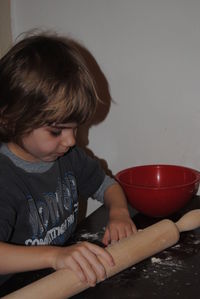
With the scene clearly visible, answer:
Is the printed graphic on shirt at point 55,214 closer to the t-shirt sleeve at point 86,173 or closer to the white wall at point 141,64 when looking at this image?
the t-shirt sleeve at point 86,173

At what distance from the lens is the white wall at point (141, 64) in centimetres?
110

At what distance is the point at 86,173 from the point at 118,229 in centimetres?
23

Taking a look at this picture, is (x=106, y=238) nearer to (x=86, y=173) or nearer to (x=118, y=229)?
(x=118, y=229)

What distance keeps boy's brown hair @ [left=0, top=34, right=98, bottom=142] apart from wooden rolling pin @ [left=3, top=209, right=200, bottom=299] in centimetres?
25

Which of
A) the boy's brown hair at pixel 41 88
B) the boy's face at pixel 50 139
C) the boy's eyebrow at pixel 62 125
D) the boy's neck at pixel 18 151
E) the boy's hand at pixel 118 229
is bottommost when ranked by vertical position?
the boy's hand at pixel 118 229

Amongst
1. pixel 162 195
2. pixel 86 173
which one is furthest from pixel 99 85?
pixel 162 195

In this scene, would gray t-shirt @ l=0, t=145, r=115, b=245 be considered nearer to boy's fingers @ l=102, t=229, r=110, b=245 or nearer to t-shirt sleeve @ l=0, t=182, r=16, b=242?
t-shirt sleeve @ l=0, t=182, r=16, b=242

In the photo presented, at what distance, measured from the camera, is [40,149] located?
80 cm

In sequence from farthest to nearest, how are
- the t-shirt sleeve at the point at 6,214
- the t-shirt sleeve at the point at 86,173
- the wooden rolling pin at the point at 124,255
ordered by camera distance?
1. the t-shirt sleeve at the point at 86,173
2. the t-shirt sleeve at the point at 6,214
3. the wooden rolling pin at the point at 124,255

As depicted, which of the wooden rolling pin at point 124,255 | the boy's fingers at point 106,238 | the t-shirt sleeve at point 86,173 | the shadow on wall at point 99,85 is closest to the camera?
the wooden rolling pin at point 124,255

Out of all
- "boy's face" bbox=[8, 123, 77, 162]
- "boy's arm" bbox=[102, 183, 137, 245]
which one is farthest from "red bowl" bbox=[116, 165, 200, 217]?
"boy's face" bbox=[8, 123, 77, 162]

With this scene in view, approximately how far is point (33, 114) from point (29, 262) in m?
0.27

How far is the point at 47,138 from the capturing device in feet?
2.54

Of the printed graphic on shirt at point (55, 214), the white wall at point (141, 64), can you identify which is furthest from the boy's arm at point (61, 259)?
the white wall at point (141, 64)
